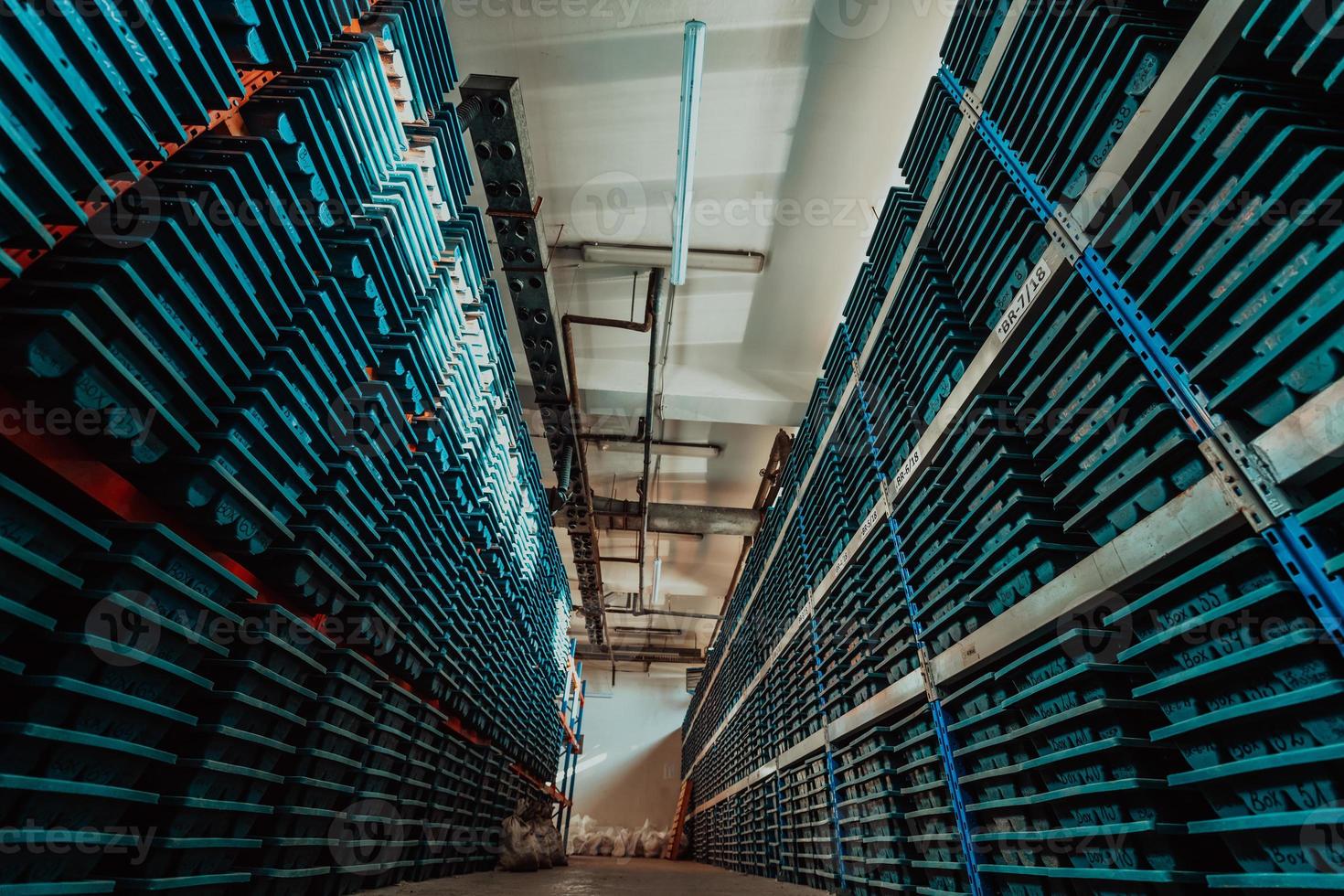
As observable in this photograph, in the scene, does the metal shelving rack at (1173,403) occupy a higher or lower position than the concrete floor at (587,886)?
higher

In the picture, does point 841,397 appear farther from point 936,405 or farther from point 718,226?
point 718,226

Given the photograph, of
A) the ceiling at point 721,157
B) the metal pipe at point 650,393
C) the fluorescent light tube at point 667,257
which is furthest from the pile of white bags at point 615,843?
the fluorescent light tube at point 667,257

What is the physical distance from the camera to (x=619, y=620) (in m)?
17.5

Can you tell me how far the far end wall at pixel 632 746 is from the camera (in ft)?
54.5

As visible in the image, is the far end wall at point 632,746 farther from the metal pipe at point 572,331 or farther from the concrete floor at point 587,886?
the metal pipe at point 572,331

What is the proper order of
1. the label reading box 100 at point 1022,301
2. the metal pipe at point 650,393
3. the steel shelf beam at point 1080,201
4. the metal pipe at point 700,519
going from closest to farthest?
the steel shelf beam at point 1080,201 → the label reading box 100 at point 1022,301 → the metal pipe at point 650,393 → the metal pipe at point 700,519

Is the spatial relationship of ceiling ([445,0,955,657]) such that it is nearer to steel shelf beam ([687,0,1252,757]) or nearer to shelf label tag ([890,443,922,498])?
steel shelf beam ([687,0,1252,757])

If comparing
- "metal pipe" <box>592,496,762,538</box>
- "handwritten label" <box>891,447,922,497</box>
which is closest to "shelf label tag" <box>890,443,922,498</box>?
"handwritten label" <box>891,447,922,497</box>

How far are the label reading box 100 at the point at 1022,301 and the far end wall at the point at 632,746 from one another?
17.0 meters

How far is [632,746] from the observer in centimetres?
1756

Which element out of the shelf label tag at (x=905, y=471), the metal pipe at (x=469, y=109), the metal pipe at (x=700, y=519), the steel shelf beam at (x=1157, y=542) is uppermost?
the metal pipe at (x=700, y=519)

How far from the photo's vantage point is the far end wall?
16625 mm

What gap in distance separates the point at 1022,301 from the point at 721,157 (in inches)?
166

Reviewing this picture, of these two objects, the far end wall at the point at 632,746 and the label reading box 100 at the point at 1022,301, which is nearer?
the label reading box 100 at the point at 1022,301
